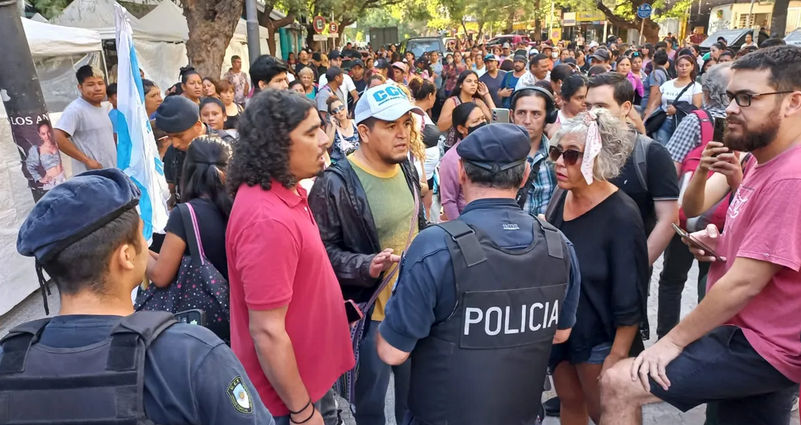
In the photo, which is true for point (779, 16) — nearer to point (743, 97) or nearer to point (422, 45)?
point (422, 45)

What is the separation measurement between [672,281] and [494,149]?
2.72 m

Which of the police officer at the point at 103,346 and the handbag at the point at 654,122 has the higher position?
the police officer at the point at 103,346

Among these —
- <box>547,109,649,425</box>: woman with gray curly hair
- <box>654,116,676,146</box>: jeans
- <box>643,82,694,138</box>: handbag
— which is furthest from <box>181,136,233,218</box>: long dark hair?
<box>654,116,676,146</box>: jeans

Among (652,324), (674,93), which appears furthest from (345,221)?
(674,93)

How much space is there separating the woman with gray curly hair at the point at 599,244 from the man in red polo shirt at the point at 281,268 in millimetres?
1120

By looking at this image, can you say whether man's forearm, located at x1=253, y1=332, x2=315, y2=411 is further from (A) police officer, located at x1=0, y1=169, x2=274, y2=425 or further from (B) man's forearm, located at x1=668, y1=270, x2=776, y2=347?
(B) man's forearm, located at x1=668, y1=270, x2=776, y2=347

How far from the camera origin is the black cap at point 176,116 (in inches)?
144

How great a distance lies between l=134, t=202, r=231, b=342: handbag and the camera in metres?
2.32

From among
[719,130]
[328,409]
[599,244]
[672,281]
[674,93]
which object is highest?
[719,130]

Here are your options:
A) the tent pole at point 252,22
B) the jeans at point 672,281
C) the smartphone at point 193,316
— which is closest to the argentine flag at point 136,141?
the smartphone at point 193,316

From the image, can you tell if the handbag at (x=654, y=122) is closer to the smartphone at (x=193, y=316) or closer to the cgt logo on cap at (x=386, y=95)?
the cgt logo on cap at (x=386, y=95)

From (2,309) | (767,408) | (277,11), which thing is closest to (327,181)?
(767,408)

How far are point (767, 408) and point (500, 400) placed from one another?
1181 millimetres

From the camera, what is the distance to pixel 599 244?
251 cm
